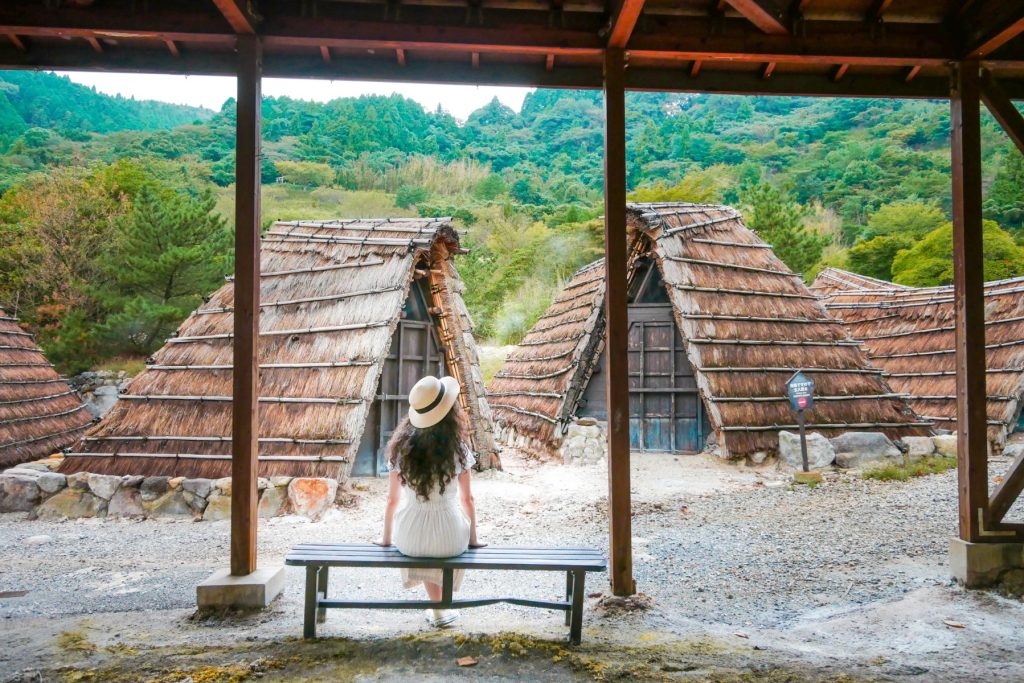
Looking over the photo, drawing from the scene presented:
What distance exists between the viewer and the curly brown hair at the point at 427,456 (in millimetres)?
3760

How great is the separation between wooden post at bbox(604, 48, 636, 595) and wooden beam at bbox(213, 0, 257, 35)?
7.52 ft

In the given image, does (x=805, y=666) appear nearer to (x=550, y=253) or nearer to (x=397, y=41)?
(x=397, y=41)

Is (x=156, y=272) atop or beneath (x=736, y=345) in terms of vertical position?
atop

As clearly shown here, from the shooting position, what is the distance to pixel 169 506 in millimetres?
7832

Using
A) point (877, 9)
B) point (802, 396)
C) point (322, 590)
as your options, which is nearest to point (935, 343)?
point (802, 396)

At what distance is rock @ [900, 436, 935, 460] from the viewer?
1026 centimetres

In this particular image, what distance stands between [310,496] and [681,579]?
451 cm

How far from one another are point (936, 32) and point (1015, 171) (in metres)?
29.9

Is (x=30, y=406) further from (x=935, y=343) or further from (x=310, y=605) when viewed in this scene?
(x=935, y=343)

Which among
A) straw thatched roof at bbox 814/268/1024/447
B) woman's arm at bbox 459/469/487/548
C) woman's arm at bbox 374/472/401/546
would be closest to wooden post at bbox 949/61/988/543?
woman's arm at bbox 459/469/487/548

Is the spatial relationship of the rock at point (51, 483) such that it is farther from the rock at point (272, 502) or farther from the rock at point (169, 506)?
the rock at point (272, 502)

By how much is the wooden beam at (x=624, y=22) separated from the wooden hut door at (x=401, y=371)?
7112 millimetres

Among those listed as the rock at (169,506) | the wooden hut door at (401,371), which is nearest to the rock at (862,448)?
the wooden hut door at (401,371)

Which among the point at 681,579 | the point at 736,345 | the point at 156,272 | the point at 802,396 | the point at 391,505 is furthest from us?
the point at 156,272
